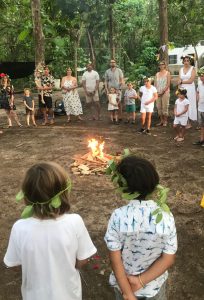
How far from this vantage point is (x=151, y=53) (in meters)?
18.5

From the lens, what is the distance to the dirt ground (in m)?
3.62

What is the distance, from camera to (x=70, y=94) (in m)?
11.2

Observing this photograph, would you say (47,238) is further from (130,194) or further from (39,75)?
(39,75)

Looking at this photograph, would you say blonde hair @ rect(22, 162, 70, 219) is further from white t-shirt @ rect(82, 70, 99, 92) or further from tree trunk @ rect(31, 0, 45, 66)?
tree trunk @ rect(31, 0, 45, 66)

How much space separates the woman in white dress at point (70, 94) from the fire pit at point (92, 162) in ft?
14.4

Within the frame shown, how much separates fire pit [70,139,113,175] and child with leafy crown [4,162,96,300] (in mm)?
4541

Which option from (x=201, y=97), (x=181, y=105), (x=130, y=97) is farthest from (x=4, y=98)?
(x=201, y=97)

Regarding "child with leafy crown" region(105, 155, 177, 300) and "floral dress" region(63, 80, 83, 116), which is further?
"floral dress" region(63, 80, 83, 116)

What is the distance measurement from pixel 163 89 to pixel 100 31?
9.10 m

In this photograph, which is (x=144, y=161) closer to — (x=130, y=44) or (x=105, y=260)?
(x=105, y=260)

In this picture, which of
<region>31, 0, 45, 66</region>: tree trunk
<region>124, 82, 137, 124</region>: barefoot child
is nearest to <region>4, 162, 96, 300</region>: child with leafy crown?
<region>124, 82, 137, 124</region>: barefoot child

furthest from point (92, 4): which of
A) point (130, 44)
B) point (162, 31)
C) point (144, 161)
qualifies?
point (144, 161)

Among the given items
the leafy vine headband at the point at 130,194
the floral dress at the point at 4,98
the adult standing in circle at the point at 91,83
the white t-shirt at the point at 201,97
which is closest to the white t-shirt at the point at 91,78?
the adult standing in circle at the point at 91,83

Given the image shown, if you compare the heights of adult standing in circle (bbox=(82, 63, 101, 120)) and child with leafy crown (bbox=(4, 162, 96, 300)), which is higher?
adult standing in circle (bbox=(82, 63, 101, 120))
